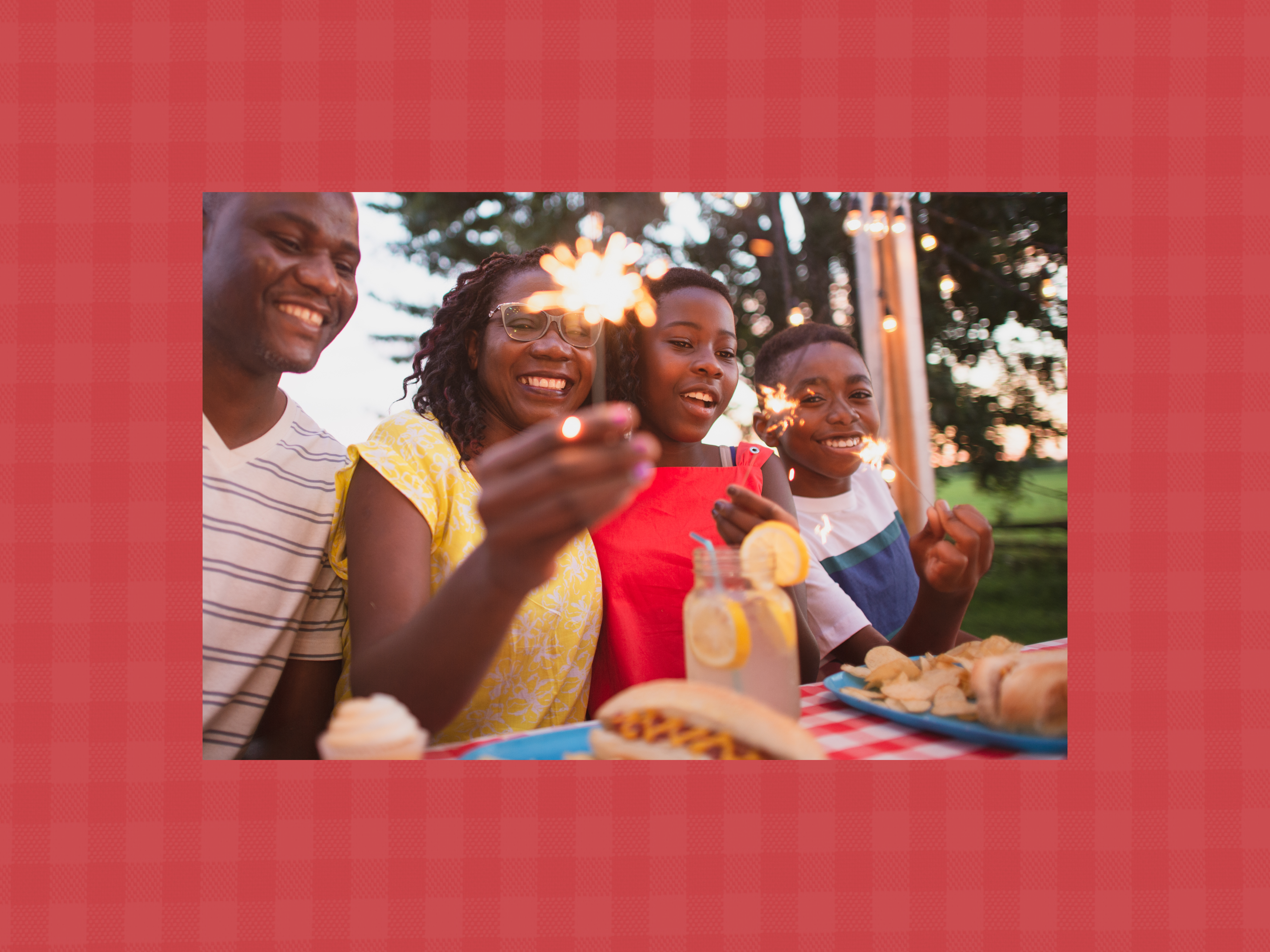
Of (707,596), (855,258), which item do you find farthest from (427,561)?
(855,258)

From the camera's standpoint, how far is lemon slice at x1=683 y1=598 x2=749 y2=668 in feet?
4.35

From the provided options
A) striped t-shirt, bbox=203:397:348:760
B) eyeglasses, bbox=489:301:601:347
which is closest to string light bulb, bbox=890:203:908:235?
eyeglasses, bbox=489:301:601:347

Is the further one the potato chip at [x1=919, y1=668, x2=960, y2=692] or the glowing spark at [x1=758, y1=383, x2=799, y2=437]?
the glowing spark at [x1=758, y1=383, x2=799, y2=437]

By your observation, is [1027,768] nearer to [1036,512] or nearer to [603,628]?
[603,628]

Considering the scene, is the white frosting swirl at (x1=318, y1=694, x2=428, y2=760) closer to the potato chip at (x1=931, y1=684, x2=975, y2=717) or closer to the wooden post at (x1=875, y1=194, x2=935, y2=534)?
the potato chip at (x1=931, y1=684, x2=975, y2=717)

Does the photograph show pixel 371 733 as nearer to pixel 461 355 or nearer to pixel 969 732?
pixel 969 732

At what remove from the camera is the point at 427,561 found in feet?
5.48

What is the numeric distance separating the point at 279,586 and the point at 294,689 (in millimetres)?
297

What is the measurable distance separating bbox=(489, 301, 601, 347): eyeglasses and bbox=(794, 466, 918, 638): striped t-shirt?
1313 millimetres

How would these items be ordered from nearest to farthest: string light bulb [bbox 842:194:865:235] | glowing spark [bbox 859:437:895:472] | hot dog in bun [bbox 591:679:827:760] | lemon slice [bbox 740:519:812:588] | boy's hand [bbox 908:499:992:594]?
hot dog in bun [bbox 591:679:827:760], lemon slice [bbox 740:519:812:588], boy's hand [bbox 908:499:992:594], glowing spark [bbox 859:437:895:472], string light bulb [bbox 842:194:865:235]

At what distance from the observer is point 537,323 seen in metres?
1.97

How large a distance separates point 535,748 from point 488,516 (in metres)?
0.55

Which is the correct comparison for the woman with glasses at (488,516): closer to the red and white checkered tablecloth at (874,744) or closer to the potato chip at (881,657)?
the red and white checkered tablecloth at (874,744)

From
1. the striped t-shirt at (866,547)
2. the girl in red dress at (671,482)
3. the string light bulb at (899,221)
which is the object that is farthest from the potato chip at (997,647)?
the string light bulb at (899,221)
